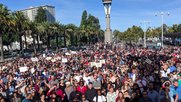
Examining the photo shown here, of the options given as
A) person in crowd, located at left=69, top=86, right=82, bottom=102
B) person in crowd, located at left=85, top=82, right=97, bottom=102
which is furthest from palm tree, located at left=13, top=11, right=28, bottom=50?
person in crowd, located at left=85, top=82, right=97, bottom=102

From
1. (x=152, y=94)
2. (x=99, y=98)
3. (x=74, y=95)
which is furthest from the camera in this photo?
(x=74, y=95)

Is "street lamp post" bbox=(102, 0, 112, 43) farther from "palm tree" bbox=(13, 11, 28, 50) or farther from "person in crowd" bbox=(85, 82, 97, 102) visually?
"person in crowd" bbox=(85, 82, 97, 102)

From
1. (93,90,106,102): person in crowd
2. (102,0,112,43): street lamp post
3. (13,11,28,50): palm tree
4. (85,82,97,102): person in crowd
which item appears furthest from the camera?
A: (102,0,112,43): street lamp post

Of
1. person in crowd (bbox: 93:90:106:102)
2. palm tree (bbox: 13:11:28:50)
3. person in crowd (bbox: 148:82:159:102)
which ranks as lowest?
person in crowd (bbox: 93:90:106:102)

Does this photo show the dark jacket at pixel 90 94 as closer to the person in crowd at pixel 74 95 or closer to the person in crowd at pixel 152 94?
the person in crowd at pixel 74 95

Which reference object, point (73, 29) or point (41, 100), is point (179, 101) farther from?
point (73, 29)

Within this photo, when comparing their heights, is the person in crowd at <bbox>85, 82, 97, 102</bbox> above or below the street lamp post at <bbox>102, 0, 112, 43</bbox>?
below

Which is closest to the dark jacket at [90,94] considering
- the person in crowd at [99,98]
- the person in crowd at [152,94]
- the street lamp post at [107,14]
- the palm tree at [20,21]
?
the person in crowd at [99,98]

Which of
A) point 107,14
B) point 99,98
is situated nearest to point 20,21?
point 107,14

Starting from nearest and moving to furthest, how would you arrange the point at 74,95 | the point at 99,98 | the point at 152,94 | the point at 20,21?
the point at 152,94 < the point at 99,98 < the point at 74,95 < the point at 20,21

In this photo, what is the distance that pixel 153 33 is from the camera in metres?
156

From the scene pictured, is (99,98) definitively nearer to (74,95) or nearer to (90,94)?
(90,94)

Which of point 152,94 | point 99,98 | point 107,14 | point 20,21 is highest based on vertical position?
point 107,14

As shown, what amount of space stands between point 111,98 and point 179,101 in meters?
2.11
